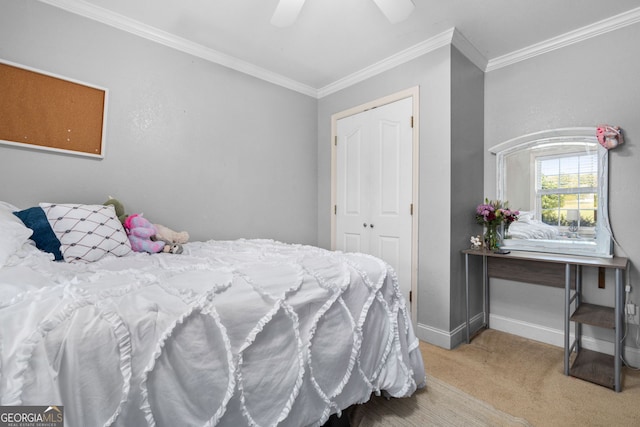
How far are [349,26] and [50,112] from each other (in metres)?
2.16

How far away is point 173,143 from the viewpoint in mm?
2494

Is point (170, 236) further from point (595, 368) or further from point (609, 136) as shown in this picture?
point (609, 136)

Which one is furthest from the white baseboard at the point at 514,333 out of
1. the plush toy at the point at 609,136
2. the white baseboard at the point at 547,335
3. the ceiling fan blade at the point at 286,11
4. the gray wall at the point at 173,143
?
the ceiling fan blade at the point at 286,11

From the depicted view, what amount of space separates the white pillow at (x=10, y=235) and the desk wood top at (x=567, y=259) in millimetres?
2746

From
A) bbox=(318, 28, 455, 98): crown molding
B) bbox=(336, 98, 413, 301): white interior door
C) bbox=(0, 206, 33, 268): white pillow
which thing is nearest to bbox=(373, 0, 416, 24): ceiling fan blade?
bbox=(318, 28, 455, 98): crown molding

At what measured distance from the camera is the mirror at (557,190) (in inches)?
89.7

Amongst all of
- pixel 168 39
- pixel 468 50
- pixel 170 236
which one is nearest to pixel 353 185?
pixel 468 50

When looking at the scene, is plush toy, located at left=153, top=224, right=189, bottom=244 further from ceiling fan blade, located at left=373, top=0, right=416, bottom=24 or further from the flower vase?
the flower vase

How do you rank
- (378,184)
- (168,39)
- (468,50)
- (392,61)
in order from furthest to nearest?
(378,184), (392,61), (468,50), (168,39)

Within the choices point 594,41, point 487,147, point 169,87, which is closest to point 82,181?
point 169,87

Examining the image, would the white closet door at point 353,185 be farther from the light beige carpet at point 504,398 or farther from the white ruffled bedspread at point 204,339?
the white ruffled bedspread at point 204,339

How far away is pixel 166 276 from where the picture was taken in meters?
1.21

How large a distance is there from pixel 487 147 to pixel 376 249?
4.60ft

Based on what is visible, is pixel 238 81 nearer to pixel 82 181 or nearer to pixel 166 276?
pixel 82 181
